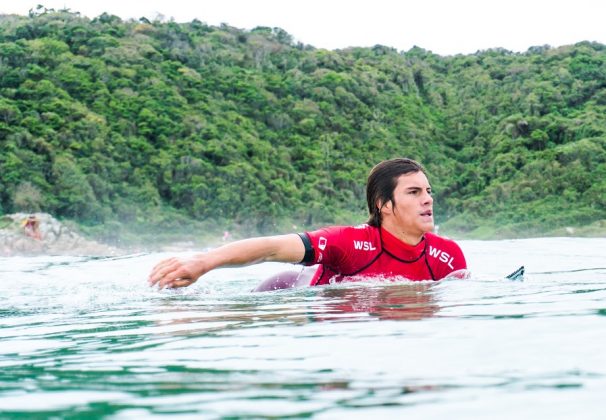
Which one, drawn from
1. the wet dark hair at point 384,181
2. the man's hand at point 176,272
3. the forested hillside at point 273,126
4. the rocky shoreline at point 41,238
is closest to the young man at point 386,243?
the wet dark hair at point 384,181

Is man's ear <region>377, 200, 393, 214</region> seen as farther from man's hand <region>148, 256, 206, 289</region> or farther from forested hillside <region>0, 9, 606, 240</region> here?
forested hillside <region>0, 9, 606, 240</region>

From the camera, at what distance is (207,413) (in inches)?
55.3

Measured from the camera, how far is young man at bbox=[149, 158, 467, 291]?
4502 mm

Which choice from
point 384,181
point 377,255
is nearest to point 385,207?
point 384,181

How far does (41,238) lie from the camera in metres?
35.7

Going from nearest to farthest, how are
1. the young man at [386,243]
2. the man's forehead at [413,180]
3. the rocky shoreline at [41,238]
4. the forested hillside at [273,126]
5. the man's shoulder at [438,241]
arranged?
the young man at [386,243]
the man's forehead at [413,180]
the man's shoulder at [438,241]
the rocky shoreline at [41,238]
the forested hillside at [273,126]

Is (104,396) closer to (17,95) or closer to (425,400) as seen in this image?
(425,400)

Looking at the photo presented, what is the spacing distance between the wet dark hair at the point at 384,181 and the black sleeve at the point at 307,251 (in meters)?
0.65

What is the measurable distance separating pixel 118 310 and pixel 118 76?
50047mm

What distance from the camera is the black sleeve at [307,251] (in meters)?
4.36

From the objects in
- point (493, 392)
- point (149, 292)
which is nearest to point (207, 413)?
point (493, 392)

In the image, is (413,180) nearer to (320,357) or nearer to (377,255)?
(377,255)

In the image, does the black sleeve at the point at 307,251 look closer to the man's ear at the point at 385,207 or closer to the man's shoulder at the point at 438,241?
the man's ear at the point at 385,207

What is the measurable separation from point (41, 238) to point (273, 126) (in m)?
22.1
